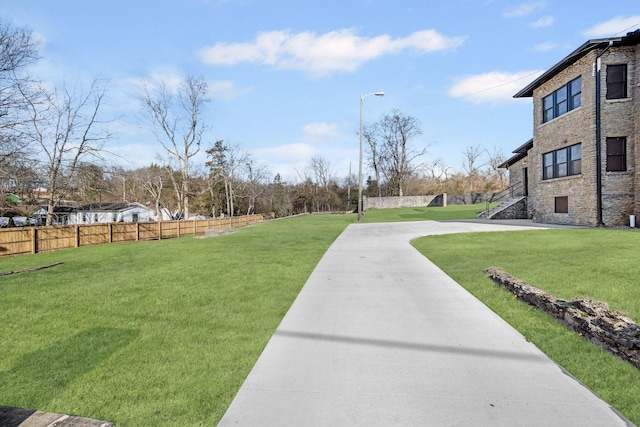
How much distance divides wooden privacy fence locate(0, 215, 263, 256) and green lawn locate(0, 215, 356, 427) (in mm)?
9453

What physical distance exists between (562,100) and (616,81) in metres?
2.44

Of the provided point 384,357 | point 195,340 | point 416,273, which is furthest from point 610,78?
point 195,340

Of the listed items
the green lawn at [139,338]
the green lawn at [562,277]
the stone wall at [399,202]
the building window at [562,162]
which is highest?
the building window at [562,162]

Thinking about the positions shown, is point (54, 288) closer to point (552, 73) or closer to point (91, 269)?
point (91, 269)

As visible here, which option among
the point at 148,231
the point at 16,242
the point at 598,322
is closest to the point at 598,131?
the point at 598,322

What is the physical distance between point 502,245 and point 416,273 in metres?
4.77

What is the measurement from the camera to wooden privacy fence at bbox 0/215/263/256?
15.1 meters

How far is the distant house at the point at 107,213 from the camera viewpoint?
43609 mm

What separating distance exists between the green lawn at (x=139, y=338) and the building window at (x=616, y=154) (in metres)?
14.8

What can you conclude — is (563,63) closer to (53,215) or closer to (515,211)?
(515,211)

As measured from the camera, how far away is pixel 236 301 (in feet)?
17.8

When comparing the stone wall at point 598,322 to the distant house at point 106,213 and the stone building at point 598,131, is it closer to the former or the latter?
the stone building at point 598,131

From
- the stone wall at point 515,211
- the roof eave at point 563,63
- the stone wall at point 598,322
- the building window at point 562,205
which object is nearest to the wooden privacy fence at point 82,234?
the stone wall at point 598,322

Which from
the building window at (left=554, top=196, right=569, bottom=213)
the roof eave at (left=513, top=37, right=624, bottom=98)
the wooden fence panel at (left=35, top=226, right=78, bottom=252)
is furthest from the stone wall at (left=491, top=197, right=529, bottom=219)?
the wooden fence panel at (left=35, top=226, right=78, bottom=252)
